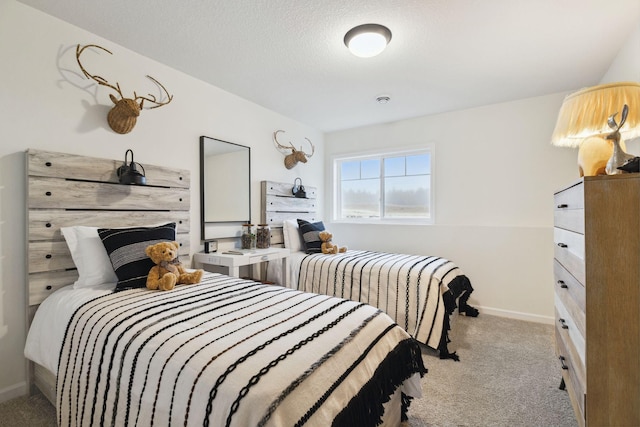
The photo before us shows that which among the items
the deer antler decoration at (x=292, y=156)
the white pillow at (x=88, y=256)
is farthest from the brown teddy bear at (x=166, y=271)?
the deer antler decoration at (x=292, y=156)

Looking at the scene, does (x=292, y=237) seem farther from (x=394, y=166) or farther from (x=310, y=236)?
(x=394, y=166)

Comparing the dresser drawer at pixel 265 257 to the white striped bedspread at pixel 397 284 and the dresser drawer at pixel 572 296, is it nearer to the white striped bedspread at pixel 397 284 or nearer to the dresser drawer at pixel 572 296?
the white striped bedspread at pixel 397 284

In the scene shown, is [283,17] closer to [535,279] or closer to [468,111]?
[468,111]

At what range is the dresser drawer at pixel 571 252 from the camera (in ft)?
3.92

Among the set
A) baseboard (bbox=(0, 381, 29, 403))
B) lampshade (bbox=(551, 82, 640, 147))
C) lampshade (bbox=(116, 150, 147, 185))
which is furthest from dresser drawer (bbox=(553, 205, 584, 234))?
baseboard (bbox=(0, 381, 29, 403))

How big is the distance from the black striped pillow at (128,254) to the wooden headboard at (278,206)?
168cm

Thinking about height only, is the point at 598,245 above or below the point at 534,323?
above

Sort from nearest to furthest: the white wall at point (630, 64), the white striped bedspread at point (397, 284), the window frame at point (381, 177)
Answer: the white wall at point (630, 64) < the white striped bedspread at point (397, 284) < the window frame at point (381, 177)

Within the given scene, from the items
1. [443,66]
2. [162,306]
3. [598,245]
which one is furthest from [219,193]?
[598,245]

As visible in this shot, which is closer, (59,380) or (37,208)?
(59,380)

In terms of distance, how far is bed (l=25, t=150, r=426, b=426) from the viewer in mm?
935

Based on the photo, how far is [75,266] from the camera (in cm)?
199

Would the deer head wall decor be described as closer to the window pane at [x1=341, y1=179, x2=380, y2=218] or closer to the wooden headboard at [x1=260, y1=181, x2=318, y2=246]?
the wooden headboard at [x1=260, y1=181, x2=318, y2=246]

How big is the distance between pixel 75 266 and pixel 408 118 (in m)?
3.84
